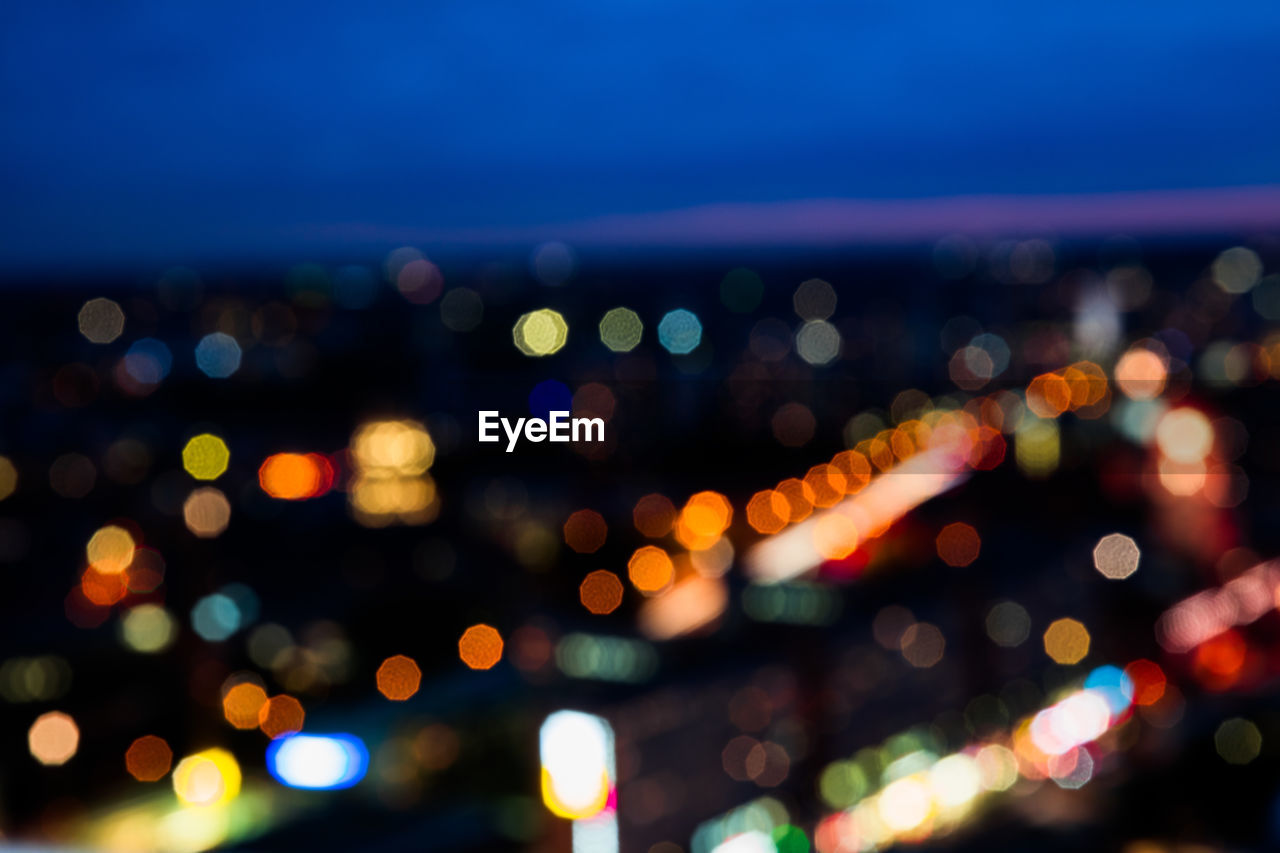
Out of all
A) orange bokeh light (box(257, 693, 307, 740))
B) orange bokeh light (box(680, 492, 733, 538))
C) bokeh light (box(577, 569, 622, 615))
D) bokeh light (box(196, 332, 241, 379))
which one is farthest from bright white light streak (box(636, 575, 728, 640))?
bokeh light (box(196, 332, 241, 379))

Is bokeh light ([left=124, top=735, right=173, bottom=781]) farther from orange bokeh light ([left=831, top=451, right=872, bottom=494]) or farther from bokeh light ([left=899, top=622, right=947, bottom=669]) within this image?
orange bokeh light ([left=831, top=451, right=872, bottom=494])

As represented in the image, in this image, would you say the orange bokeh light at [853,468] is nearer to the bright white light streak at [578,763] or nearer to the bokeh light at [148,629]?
the bokeh light at [148,629]

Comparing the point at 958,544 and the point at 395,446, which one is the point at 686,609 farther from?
the point at 395,446

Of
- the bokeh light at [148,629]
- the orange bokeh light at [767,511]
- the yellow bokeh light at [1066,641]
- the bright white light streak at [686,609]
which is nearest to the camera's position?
the bokeh light at [148,629]

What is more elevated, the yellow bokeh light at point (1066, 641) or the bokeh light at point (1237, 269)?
the bokeh light at point (1237, 269)

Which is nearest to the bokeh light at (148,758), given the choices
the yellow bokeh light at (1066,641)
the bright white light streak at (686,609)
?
the bright white light streak at (686,609)

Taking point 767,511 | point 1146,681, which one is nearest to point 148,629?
point 767,511
